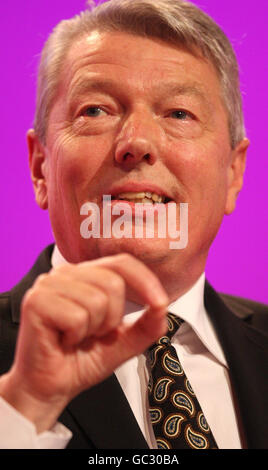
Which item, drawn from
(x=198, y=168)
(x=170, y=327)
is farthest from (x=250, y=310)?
(x=198, y=168)

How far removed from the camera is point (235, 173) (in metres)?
1.54

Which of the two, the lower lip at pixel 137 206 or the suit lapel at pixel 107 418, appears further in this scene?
the lower lip at pixel 137 206

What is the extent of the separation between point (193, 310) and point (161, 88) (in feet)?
1.75

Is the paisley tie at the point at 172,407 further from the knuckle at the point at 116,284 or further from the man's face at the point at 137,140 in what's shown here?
the knuckle at the point at 116,284

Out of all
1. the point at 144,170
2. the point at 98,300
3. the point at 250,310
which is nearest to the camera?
the point at 98,300

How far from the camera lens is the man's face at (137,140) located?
3.92 feet

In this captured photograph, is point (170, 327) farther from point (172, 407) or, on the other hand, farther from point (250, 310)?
point (250, 310)

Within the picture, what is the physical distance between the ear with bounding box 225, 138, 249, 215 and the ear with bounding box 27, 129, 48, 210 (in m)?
0.48

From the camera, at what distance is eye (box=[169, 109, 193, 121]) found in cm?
128

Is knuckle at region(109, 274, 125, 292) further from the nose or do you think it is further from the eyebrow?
the eyebrow

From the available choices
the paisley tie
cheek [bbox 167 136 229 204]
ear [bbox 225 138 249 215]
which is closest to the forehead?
cheek [bbox 167 136 229 204]

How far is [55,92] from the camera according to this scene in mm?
1390

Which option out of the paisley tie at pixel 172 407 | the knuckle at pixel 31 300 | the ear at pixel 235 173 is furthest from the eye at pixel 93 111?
the knuckle at pixel 31 300
